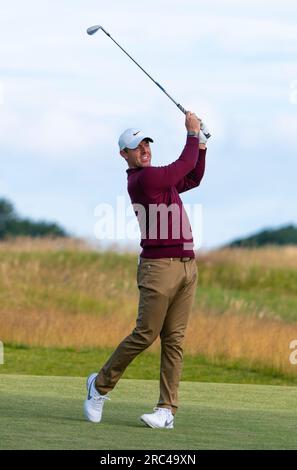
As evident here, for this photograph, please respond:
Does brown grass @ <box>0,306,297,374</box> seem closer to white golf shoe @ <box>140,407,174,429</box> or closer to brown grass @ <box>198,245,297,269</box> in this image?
white golf shoe @ <box>140,407,174,429</box>

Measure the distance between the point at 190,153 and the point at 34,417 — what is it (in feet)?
7.09

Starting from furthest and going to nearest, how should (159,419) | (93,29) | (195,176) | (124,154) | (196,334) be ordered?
(196,334), (93,29), (195,176), (124,154), (159,419)

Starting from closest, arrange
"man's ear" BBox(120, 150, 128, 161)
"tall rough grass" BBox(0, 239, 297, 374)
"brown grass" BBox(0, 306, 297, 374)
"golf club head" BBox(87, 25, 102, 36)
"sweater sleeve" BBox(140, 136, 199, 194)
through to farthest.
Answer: "sweater sleeve" BBox(140, 136, 199, 194)
"man's ear" BBox(120, 150, 128, 161)
"golf club head" BBox(87, 25, 102, 36)
"brown grass" BBox(0, 306, 297, 374)
"tall rough grass" BBox(0, 239, 297, 374)

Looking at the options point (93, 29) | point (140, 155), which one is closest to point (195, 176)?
point (140, 155)

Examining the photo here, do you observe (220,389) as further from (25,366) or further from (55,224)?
(55,224)

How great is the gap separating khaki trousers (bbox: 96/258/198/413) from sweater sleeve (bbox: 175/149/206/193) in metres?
0.56

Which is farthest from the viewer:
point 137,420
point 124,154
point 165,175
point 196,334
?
point 196,334

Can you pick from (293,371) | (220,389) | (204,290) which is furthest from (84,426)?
(204,290)

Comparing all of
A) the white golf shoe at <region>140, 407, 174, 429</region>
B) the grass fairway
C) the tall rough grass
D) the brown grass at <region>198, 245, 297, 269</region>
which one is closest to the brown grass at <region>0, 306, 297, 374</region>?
the tall rough grass

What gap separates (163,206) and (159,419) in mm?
1425

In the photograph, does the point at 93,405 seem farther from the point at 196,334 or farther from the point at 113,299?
the point at 113,299

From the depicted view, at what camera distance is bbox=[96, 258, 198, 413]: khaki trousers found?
28.6ft

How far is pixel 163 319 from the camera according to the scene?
28.8 ft

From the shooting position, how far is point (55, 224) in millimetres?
66812
